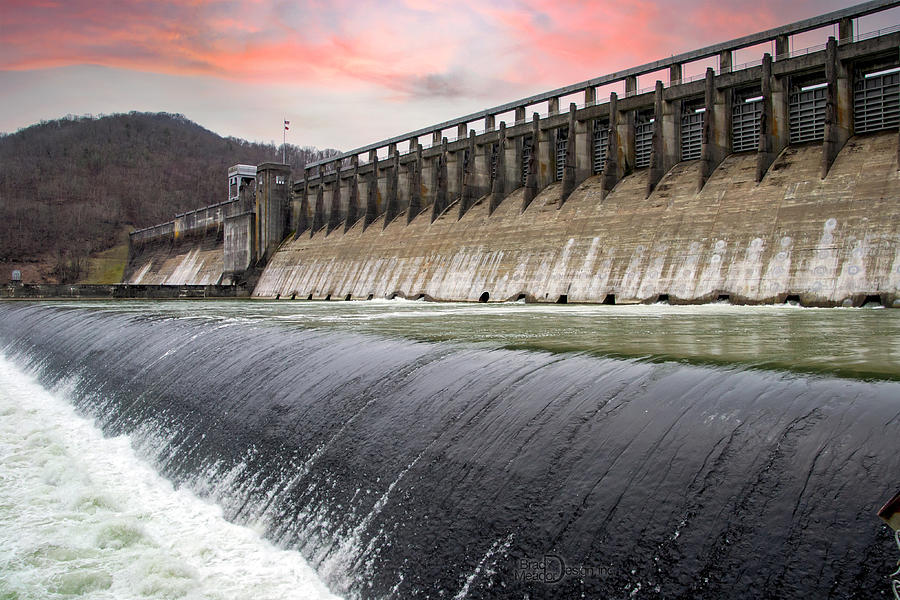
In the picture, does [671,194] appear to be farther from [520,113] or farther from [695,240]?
[520,113]

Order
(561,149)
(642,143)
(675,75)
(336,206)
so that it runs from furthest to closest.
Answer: (336,206) → (561,149) → (642,143) → (675,75)

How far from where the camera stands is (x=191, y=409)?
9.88 metres

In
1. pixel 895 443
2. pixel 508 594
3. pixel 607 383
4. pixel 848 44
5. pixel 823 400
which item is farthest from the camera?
pixel 848 44

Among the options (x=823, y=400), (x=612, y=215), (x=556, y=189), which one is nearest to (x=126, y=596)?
(x=823, y=400)

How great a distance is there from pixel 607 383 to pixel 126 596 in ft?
13.5

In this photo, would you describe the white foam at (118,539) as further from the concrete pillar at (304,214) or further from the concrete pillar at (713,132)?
the concrete pillar at (304,214)

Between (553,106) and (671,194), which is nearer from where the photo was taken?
(671,194)

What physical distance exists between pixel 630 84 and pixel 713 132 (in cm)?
606

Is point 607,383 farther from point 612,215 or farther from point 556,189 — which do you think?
point 556,189

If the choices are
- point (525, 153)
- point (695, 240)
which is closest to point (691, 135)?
point (695, 240)

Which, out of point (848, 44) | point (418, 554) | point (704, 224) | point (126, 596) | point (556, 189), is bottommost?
point (126, 596)

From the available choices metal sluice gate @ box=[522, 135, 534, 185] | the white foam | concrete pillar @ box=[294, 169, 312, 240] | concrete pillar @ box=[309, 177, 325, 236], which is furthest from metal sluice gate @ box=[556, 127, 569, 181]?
the white foam

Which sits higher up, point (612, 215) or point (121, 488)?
point (612, 215)

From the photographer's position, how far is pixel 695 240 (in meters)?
25.1
